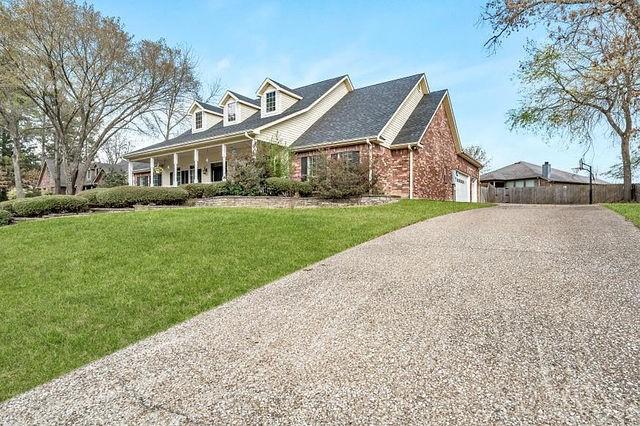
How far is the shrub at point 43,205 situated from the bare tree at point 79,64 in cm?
741

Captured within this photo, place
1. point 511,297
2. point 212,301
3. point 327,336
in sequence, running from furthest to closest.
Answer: point 212,301
point 511,297
point 327,336

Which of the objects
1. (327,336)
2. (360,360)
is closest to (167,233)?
(327,336)

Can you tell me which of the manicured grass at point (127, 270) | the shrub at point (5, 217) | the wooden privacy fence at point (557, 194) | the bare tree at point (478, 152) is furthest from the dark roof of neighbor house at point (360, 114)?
the bare tree at point (478, 152)

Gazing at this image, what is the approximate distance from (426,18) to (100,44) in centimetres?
1664

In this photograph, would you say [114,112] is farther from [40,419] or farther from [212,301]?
[40,419]

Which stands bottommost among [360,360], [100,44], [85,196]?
[360,360]

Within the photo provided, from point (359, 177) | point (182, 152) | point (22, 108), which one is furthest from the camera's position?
point (22, 108)

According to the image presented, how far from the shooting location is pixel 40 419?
8.98 ft

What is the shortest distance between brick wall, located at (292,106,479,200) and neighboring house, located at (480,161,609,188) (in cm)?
2057

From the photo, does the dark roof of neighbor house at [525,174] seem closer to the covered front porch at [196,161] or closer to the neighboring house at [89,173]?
the covered front porch at [196,161]

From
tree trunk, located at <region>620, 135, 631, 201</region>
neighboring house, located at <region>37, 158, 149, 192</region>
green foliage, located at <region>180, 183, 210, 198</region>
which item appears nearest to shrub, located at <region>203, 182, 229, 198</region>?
green foliage, located at <region>180, 183, 210, 198</region>

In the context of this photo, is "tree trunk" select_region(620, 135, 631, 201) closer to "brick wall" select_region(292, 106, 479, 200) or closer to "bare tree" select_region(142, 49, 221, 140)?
"brick wall" select_region(292, 106, 479, 200)

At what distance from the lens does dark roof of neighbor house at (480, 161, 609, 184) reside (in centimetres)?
3695

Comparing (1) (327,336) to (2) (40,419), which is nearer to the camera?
(2) (40,419)
